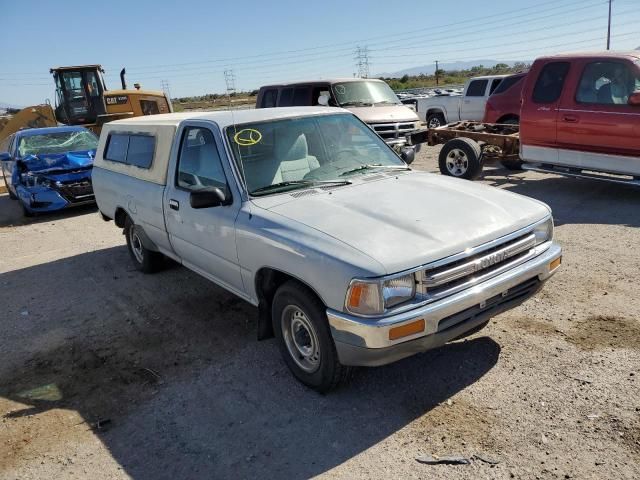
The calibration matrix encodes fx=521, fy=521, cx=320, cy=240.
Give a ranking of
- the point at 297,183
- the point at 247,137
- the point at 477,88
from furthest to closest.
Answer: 1. the point at 477,88
2. the point at 247,137
3. the point at 297,183

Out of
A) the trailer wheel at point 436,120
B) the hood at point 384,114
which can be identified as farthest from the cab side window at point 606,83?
the trailer wheel at point 436,120

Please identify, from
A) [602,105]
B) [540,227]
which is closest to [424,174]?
[540,227]

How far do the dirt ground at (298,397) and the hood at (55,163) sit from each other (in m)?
5.57

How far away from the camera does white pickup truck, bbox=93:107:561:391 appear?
117 inches

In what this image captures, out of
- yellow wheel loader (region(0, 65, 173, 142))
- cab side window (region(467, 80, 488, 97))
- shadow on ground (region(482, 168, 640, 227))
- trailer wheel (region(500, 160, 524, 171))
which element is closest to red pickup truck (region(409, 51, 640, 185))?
shadow on ground (region(482, 168, 640, 227))

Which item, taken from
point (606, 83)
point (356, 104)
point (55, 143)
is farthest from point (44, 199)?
point (606, 83)

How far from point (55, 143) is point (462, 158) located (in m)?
8.55

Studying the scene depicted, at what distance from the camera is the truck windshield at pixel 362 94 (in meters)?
11.7

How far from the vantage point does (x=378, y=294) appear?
2893mm

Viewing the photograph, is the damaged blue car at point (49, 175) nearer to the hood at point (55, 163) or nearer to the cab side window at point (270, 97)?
the hood at point (55, 163)

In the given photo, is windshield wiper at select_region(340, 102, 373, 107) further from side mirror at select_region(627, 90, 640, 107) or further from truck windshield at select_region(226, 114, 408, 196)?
truck windshield at select_region(226, 114, 408, 196)

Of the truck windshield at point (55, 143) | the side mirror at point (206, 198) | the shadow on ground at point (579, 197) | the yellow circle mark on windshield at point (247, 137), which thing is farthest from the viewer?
the truck windshield at point (55, 143)

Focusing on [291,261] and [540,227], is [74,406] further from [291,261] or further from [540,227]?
[540,227]

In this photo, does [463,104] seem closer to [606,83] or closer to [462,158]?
[462,158]
